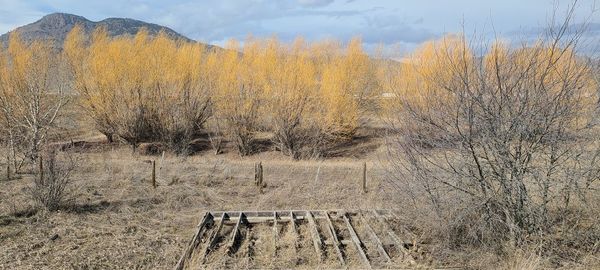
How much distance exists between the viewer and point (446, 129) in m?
8.05

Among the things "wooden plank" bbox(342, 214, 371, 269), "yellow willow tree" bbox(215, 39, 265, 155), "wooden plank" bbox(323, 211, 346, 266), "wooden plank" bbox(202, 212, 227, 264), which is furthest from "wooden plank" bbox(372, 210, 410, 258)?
"yellow willow tree" bbox(215, 39, 265, 155)

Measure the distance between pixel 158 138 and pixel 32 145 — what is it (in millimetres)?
11232

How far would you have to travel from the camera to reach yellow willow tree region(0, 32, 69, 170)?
69.7 ft

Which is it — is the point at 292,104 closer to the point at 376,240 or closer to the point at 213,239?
the point at 213,239

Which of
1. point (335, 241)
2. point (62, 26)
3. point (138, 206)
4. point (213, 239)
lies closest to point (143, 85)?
point (138, 206)

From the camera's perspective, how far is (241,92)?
92.5ft

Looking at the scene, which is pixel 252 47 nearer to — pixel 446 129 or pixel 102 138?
pixel 102 138

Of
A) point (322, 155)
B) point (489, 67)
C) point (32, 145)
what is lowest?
point (322, 155)

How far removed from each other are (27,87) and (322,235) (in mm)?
20062

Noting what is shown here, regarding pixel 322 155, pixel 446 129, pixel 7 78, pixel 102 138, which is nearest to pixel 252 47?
pixel 322 155

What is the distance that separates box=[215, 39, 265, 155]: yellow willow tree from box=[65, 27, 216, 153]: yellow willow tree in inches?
43.4

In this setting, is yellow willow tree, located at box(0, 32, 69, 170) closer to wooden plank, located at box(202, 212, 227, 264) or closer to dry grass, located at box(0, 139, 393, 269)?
dry grass, located at box(0, 139, 393, 269)

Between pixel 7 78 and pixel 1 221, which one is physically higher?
pixel 7 78

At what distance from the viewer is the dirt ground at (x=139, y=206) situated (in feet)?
28.5
